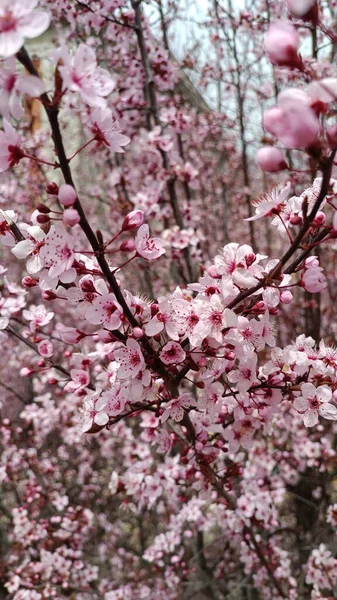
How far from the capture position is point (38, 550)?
15.6 feet

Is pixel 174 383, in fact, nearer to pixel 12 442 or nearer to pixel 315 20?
pixel 315 20

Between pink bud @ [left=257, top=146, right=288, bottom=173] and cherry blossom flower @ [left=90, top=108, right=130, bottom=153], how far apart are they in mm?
490

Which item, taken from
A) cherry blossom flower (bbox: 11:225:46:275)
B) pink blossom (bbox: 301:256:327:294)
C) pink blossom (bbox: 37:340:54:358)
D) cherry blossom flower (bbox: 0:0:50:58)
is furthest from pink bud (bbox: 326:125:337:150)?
pink blossom (bbox: 37:340:54:358)

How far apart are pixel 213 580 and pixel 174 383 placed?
12.3 ft

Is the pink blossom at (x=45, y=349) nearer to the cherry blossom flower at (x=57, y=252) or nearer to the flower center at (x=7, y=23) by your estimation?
the cherry blossom flower at (x=57, y=252)

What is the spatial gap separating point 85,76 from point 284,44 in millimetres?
540

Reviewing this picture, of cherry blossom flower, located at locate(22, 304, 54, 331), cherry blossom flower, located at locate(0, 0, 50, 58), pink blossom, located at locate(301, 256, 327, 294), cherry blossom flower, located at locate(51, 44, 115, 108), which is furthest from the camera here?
cherry blossom flower, located at locate(22, 304, 54, 331)

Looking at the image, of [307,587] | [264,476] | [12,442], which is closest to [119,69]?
[12,442]

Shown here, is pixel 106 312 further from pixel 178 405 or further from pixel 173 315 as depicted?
pixel 178 405

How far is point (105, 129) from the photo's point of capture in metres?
1.38

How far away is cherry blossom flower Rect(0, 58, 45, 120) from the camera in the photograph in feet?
3.43

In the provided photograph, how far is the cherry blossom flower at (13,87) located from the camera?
1.04 meters

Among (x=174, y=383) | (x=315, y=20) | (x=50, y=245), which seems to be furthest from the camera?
(x=174, y=383)

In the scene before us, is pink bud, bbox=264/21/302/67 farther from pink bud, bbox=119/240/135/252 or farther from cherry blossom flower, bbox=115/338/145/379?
cherry blossom flower, bbox=115/338/145/379
